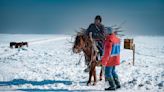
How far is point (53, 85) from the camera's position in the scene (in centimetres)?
1084

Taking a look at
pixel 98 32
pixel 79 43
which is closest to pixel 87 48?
pixel 79 43

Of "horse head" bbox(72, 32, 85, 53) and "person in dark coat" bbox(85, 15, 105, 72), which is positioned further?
"person in dark coat" bbox(85, 15, 105, 72)

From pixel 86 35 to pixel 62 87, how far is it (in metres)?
1.79

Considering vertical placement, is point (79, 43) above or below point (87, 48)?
above

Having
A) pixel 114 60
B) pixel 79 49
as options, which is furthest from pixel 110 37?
pixel 79 49

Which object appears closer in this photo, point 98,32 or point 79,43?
point 79,43

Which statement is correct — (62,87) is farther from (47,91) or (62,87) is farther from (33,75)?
(33,75)

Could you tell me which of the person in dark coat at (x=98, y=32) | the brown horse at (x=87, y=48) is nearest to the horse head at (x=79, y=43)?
the brown horse at (x=87, y=48)

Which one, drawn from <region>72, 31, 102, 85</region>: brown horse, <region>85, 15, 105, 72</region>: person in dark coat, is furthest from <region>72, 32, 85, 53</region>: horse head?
<region>85, 15, 105, 72</region>: person in dark coat

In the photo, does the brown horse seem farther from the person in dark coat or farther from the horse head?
the person in dark coat

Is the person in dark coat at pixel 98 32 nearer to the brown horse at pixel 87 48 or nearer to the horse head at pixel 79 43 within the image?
the brown horse at pixel 87 48

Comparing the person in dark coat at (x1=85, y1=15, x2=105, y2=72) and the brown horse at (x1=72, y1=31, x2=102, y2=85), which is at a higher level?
the person in dark coat at (x1=85, y1=15, x2=105, y2=72)

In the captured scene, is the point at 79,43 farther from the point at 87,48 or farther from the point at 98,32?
the point at 98,32

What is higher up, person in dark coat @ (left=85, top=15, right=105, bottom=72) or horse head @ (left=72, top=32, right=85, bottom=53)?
person in dark coat @ (left=85, top=15, right=105, bottom=72)
